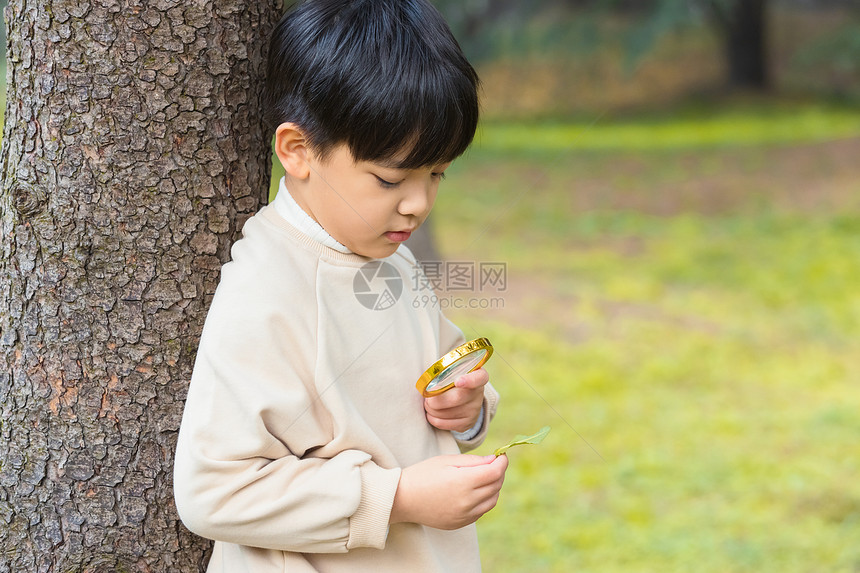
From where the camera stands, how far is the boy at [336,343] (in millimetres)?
1218

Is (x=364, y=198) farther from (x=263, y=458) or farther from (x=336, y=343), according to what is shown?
(x=263, y=458)

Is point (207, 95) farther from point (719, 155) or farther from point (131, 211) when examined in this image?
point (719, 155)

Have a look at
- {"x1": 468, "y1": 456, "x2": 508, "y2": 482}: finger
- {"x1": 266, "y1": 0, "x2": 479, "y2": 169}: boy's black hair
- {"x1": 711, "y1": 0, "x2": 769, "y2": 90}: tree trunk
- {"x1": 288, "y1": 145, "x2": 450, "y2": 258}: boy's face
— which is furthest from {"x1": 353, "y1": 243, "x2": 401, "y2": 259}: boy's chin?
{"x1": 711, "y1": 0, "x2": 769, "y2": 90}: tree trunk

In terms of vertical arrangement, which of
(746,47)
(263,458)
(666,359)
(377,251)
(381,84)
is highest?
(381,84)

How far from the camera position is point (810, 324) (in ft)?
18.1

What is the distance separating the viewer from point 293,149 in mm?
1348

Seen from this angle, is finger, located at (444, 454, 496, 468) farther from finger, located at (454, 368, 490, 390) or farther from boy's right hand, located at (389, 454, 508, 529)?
finger, located at (454, 368, 490, 390)

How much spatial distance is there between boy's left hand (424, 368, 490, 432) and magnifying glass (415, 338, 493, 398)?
0.05ft

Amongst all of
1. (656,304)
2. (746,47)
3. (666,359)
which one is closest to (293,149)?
(666,359)

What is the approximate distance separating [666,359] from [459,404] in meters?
3.76

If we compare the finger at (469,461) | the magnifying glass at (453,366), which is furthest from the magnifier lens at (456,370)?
the finger at (469,461)

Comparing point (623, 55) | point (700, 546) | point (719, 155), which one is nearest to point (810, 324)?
point (700, 546)

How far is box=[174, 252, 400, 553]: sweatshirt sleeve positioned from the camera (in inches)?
47.4

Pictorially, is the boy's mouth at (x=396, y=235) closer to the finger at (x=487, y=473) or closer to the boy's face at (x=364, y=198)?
the boy's face at (x=364, y=198)
